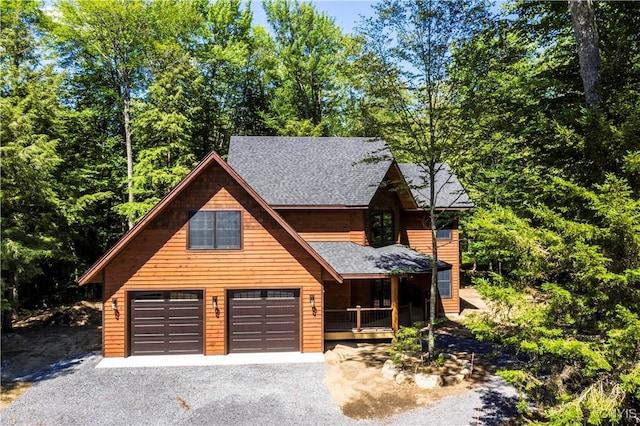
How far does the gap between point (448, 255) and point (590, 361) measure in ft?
45.5

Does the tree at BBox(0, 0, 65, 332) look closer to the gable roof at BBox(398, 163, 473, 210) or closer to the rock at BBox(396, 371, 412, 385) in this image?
the rock at BBox(396, 371, 412, 385)

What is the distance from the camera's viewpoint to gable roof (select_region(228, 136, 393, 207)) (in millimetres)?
16641

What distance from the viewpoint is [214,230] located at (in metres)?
13.2

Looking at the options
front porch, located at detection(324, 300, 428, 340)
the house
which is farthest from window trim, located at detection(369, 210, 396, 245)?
front porch, located at detection(324, 300, 428, 340)

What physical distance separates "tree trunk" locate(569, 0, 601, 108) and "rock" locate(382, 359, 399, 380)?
29.1 ft

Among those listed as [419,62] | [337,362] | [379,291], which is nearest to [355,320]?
[379,291]

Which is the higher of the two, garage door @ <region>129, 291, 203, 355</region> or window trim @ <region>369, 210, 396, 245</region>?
window trim @ <region>369, 210, 396, 245</region>

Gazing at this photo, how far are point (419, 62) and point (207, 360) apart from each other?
40.3 feet

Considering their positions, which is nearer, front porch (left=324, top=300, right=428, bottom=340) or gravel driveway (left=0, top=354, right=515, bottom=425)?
gravel driveway (left=0, top=354, right=515, bottom=425)

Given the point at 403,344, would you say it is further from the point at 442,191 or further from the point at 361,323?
the point at 442,191

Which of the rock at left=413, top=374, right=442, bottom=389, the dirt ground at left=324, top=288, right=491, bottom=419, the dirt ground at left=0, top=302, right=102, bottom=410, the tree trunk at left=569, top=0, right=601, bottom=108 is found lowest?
the dirt ground at left=0, top=302, right=102, bottom=410

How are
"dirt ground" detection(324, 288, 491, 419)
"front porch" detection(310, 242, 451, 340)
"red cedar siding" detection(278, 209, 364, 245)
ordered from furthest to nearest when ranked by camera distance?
"red cedar siding" detection(278, 209, 364, 245) → "front porch" detection(310, 242, 451, 340) → "dirt ground" detection(324, 288, 491, 419)

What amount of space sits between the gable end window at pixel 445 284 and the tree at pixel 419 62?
748 cm

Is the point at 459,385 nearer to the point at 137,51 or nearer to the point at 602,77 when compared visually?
the point at 602,77
